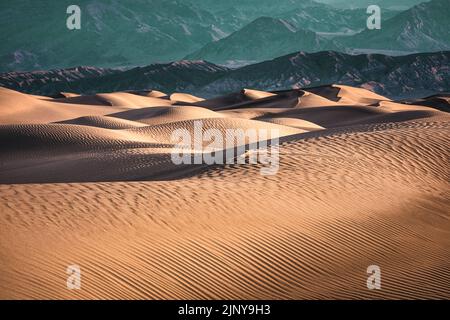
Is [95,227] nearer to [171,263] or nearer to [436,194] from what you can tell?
[171,263]

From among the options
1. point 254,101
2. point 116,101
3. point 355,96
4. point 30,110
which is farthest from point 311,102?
point 30,110

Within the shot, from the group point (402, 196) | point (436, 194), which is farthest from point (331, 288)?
point (436, 194)

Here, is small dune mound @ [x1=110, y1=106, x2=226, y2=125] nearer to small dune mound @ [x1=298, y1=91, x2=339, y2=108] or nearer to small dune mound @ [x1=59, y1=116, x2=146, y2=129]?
small dune mound @ [x1=59, y1=116, x2=146, y2=129]

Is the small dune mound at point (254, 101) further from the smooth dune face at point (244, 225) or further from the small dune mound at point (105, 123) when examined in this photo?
the smooth dune face at point (244, 225)

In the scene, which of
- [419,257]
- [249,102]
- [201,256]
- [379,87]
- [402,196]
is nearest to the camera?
[201,256]
